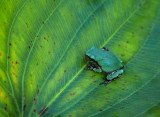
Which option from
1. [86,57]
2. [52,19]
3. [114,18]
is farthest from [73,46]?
[114,18]

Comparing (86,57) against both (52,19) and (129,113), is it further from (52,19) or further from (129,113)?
(129,113)

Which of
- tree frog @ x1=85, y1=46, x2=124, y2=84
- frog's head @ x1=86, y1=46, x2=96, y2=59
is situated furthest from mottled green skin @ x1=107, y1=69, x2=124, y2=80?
frog's head @ x1=86, y1=46, x2=96, y2=59

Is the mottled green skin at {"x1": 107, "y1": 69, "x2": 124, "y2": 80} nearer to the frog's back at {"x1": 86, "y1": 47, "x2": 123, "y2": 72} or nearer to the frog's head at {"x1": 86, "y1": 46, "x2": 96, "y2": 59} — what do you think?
the frog's back at {"x1": 86, "y1": 47, "x2": 123, "y2": 72}

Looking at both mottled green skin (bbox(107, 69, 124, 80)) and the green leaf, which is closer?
the green leaf

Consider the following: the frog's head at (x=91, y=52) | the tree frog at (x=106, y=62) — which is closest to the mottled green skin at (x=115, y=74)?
the tree frog at (x=106, y=62)

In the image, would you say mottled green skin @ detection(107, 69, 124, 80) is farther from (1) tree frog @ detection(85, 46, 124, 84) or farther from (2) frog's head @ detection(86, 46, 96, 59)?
(2) frog's head @ detection(86, 46, 96, 59)

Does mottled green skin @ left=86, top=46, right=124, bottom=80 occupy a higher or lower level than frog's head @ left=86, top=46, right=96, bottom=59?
lower
